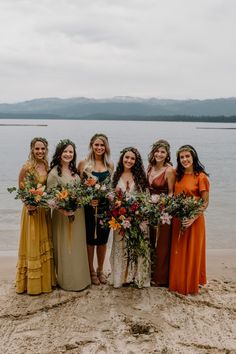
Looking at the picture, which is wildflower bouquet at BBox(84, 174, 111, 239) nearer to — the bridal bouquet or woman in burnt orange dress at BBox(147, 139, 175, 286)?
the bridal bouquet

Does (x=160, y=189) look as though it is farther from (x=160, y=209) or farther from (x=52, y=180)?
(x=52, y=180)

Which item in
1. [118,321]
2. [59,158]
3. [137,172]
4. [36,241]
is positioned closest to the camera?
[118,321]

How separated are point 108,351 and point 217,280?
292cm

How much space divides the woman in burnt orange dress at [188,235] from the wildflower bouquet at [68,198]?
1404 millimetres

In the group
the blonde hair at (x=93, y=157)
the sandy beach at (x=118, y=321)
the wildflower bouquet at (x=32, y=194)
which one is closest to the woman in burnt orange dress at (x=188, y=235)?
A: the sandy beach at (x=118, y=321)

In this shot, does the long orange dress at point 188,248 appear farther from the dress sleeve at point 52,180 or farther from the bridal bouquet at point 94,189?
the dress sleeve at point 52,180

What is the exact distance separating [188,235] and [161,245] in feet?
1.51

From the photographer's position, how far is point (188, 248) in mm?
5543

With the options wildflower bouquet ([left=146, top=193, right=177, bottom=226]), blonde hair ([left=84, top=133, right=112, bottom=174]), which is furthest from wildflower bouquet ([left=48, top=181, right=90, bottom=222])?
wildflower bouquet ([left=146, top=193, right=177, bottom=226])

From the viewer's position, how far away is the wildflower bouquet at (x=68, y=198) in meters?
5.06

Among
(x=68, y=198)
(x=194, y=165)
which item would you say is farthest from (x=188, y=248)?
(x=68, y=198)

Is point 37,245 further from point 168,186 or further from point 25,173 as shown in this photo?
point 168,186

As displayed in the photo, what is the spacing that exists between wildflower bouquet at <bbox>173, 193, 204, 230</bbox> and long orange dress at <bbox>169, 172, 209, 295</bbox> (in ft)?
0.93

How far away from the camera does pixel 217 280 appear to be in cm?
663
